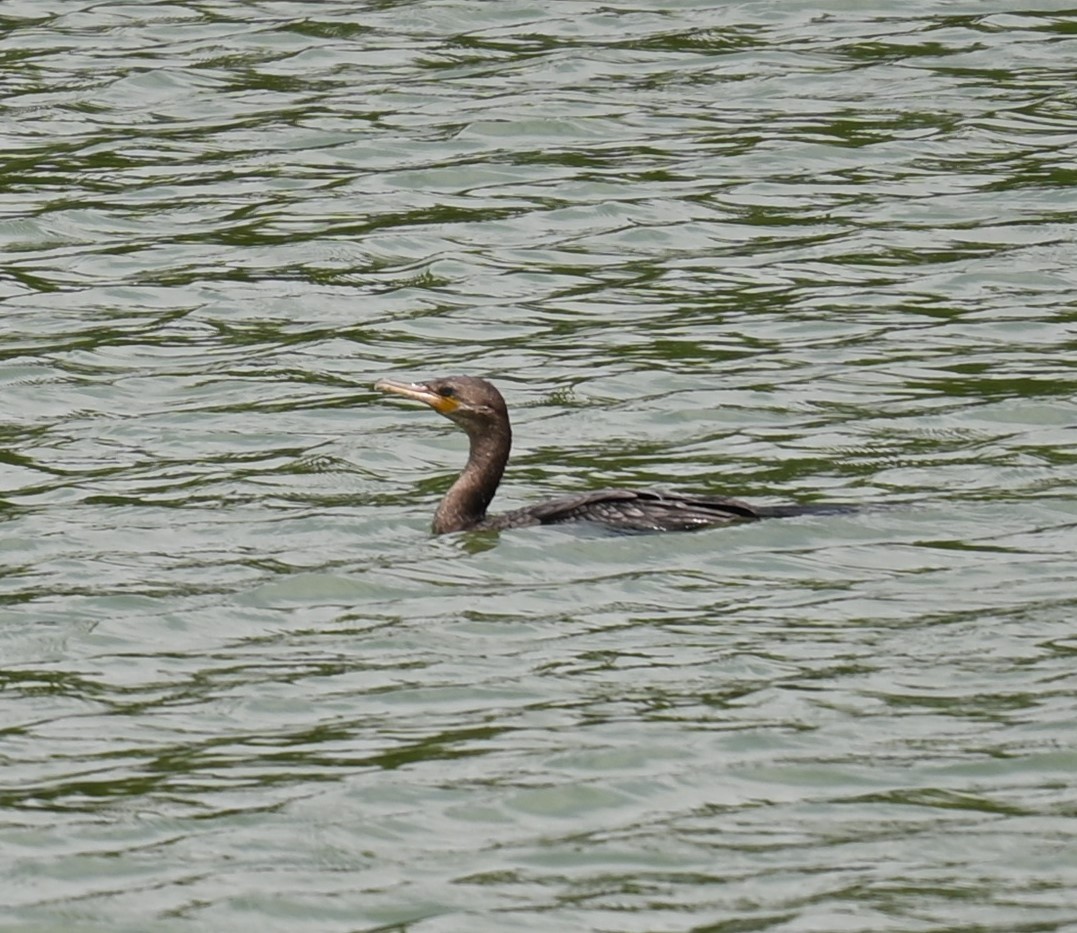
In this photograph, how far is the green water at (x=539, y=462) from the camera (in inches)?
325

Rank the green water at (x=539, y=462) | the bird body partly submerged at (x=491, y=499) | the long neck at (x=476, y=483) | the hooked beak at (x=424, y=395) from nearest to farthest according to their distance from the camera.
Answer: the green water at (x=539, y=462), the bird body partly submerged at (x=491, y=499), the long neck at (x=476, y=483), the hooked beak at (x=424, y=395)

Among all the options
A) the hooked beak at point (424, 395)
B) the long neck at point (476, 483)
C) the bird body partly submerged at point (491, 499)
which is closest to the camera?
the bird body partly submerged at point (491, 499)

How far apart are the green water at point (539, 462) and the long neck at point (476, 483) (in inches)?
9.8

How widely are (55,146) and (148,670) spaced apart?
903 cm

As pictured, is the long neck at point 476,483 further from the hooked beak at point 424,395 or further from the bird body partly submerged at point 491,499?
the hooked beak at point 424,395

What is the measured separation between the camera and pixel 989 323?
1472cm

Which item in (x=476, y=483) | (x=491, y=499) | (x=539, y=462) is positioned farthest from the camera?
(x=539, y=462)

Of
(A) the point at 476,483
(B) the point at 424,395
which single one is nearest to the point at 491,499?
(A) the point at 476,483

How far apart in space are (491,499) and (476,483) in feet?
0.67

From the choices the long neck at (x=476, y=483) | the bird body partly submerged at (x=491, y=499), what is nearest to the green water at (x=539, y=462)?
the bird body partly submerged at (x=491, y=499)

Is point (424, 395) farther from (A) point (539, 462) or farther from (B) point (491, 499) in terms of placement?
(A) point (539, 462)

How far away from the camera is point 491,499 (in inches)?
490

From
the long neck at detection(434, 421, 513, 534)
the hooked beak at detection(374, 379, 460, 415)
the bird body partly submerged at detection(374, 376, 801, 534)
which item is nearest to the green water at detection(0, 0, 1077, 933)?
the bird body partly submerged at detection(374, 376, 801, 534)

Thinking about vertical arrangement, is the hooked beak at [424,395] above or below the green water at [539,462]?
above
